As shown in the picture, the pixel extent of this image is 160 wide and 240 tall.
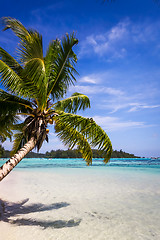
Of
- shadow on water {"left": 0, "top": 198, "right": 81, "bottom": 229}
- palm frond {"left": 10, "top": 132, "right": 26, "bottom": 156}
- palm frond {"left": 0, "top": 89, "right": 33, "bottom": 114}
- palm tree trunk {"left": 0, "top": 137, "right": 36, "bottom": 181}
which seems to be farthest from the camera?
palm frond {"left": 10, "top": 132, "right": 26, "bottom": 156}

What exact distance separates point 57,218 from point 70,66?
4.99 meters

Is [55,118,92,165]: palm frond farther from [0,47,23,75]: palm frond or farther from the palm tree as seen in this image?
[0,47,23,75]: palm frond

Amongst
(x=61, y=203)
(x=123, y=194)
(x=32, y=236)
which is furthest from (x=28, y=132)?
(x=123, y=194)

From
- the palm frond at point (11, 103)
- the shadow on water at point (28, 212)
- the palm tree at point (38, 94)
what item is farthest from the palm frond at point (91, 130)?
the shadow on water at point (28, 212)

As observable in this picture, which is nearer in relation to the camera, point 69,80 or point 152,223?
point 152,223

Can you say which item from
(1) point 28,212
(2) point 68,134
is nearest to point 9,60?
(2) point 68,134

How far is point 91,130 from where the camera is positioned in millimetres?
4750

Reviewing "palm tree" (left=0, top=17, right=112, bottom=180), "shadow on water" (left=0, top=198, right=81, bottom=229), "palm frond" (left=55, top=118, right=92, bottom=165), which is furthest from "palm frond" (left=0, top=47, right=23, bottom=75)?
"shadow on water" (left=0, top=198, right=81, bottom=229)

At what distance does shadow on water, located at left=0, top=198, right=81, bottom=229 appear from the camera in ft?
16.2

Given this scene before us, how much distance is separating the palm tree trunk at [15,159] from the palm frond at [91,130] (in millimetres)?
1008

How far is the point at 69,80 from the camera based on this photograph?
6102 mm

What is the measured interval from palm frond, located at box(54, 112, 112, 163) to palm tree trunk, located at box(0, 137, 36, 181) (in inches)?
39.7

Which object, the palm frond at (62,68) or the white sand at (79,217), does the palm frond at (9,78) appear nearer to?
the palm frond at (62,68)

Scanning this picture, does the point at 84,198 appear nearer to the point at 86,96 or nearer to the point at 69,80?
the point at 86,96
